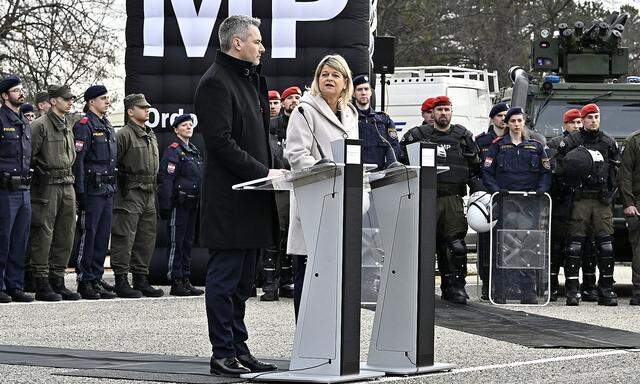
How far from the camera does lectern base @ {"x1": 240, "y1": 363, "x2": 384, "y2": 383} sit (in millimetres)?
7805

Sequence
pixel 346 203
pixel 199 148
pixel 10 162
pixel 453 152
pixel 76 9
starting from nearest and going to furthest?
pixel 346 203
pixel 10 162
pixel 453 152
pixel 199 148
pixel 76 9

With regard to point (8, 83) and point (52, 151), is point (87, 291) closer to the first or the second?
point (52, 151)

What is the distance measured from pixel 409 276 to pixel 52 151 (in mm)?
6286

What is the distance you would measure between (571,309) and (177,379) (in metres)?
7.01

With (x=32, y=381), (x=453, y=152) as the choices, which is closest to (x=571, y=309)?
(x=453, y=152)

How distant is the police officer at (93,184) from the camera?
46.5 feet

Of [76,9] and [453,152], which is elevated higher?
[76,9]

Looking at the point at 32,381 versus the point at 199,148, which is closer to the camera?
the point at 32,381

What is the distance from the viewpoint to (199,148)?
1598 centimetres

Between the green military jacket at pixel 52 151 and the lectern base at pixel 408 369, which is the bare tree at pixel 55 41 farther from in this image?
the lectern base at pixel 408 369

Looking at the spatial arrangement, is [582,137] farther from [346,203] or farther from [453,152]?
[346,203]

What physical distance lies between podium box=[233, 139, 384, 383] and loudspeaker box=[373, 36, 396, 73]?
11.6 meters

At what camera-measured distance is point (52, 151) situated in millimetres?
13898

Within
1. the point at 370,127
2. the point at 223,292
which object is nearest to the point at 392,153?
the point at 223,292
